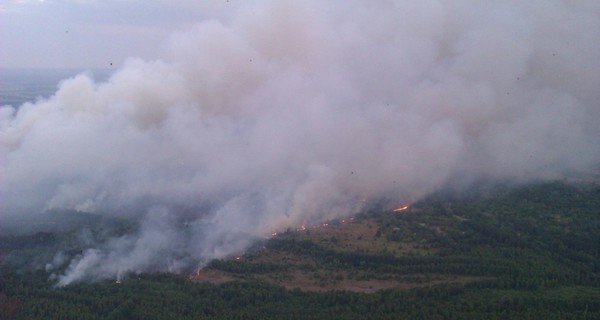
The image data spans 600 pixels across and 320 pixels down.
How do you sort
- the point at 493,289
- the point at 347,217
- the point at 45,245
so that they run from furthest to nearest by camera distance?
the point at 347,217 → the point at 45,245 → the point at 493,289

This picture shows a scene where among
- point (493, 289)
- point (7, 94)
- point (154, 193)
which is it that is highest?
point (7, 94)

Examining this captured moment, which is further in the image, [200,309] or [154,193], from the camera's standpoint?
[154,193]

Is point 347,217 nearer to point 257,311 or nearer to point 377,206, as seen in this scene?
point 377,206

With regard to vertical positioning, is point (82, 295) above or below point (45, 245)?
below

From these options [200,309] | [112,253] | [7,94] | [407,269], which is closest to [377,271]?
→ [407,269]

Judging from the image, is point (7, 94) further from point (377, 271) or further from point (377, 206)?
point (377, 271)

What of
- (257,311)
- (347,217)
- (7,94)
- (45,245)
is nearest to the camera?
(257,311)
